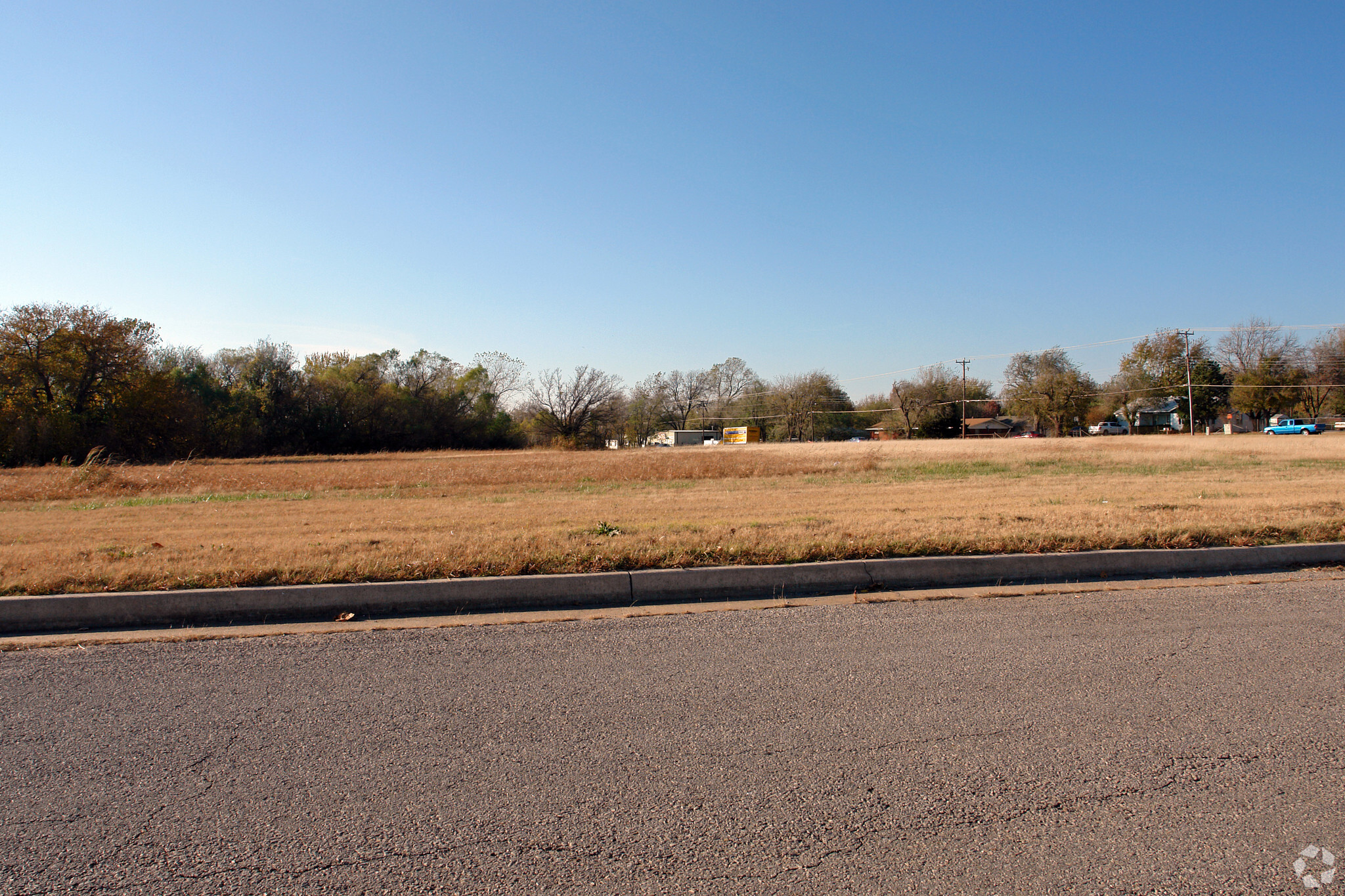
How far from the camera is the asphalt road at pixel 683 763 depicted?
2939 mm

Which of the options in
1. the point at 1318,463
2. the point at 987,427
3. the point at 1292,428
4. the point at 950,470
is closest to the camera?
the point at 1318,463

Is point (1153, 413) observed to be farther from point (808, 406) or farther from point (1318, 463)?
point (1318, 463)

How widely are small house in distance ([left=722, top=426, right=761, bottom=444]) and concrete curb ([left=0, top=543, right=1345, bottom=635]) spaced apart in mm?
105914

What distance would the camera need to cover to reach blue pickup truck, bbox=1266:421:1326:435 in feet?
225

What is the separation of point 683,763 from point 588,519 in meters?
8.55

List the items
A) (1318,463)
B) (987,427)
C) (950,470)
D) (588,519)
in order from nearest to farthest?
(588,519) → (1318,463) → (950,470) → (987,427)

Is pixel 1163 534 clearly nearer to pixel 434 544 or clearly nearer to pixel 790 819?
pixel 790 819

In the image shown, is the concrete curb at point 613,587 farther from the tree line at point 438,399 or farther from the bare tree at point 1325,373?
the bare tree at point 1325,373

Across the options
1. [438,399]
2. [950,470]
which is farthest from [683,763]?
[438,399]

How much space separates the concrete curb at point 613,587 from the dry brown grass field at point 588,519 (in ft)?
1.73

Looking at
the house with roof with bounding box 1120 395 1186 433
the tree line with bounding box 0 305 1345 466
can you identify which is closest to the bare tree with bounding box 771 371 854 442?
the tree line with bounding box 0 305 1345 466

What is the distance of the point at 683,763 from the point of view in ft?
12.4

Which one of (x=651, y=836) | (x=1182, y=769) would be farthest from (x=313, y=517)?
(x=1182, y=769)

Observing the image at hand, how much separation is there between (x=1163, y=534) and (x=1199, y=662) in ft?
15.3
